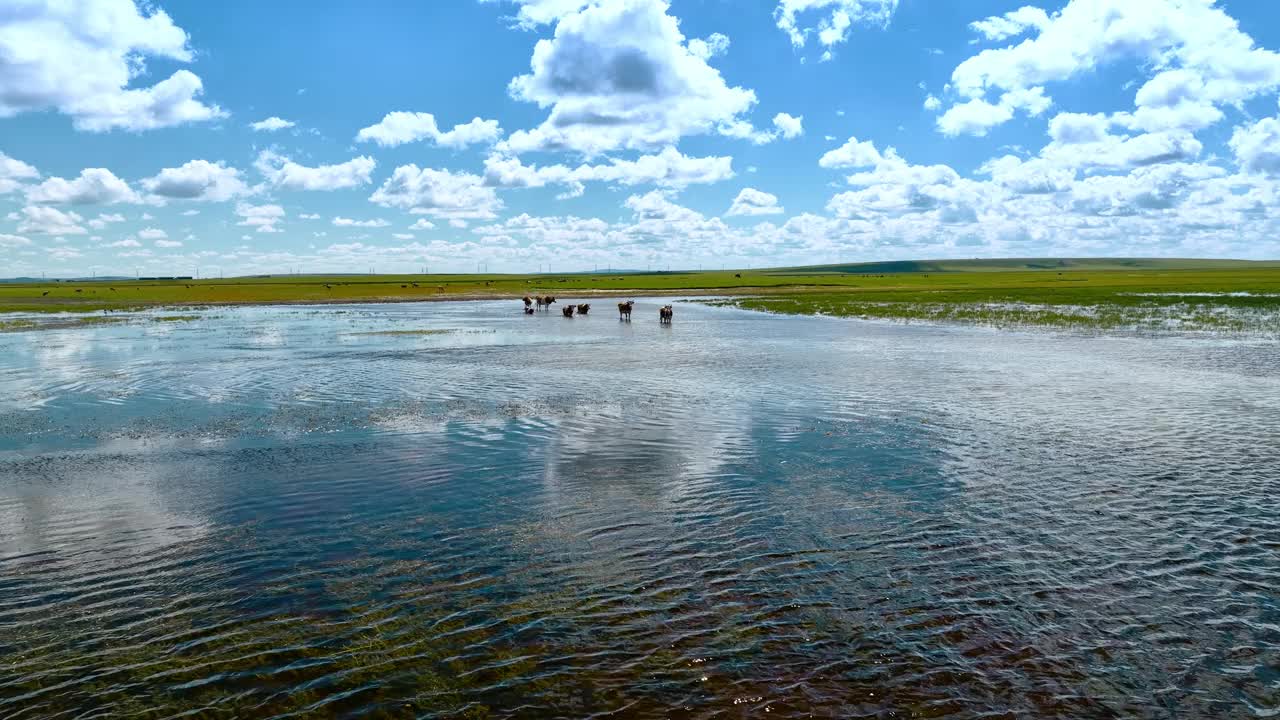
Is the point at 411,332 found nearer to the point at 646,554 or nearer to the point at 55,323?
the point at 55,323

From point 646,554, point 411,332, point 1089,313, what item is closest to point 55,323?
point 411,332

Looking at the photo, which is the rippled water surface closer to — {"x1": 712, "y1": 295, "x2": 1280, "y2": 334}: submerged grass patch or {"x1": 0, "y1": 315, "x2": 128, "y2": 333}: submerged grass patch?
{"x1": 712, "y1": 295, "x2": 1280, "y2": 334}: submerged grass patch

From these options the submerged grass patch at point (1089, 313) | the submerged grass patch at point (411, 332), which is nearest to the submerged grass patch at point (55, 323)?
the submerged grass patch at point (411, 332)

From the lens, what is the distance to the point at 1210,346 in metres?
37.7

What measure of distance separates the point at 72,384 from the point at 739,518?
86.2 feet

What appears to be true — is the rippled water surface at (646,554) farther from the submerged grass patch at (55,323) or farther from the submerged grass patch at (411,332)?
the submerged grass patch at (55,323)

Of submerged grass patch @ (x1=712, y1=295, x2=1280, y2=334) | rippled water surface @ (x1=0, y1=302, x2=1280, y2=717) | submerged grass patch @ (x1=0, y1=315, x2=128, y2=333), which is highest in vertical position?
submerged grass patch @ (x1=0, y1=315, x2=128, y2=333)

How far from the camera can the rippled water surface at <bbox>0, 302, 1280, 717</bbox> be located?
7.56 m

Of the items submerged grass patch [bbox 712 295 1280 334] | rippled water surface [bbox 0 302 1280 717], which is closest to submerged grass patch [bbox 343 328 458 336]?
rippled water surface [bbox 0 302 1280 717]

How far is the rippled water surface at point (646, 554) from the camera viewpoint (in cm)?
756

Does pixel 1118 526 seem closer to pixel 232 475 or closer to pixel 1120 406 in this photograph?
pixel 1120 406

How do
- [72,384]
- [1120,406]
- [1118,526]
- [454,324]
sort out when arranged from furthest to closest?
[454,324] → [72,384] → [1120,406] → [1118,526]

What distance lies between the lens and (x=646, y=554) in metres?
10.9

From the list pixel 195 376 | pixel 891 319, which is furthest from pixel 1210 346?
pixel 195 376
